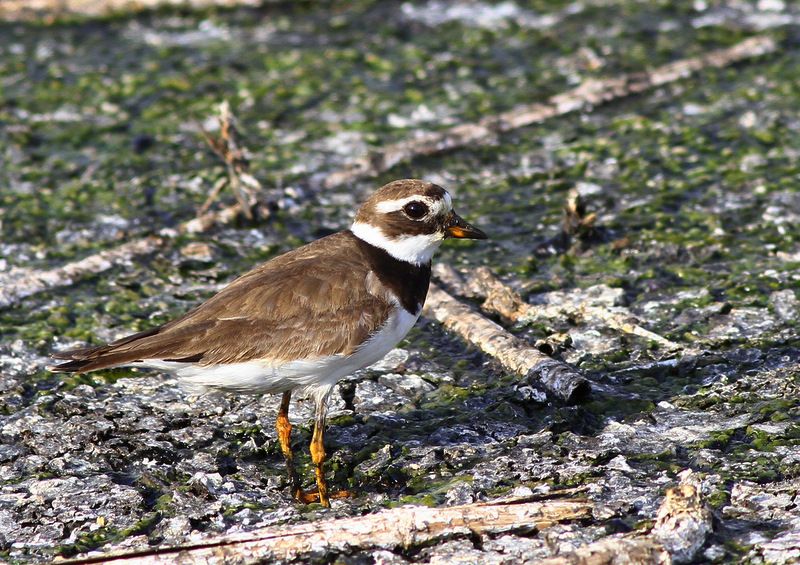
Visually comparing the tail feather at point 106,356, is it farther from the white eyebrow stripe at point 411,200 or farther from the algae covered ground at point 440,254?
the white eyebrow stripe at point 411,200

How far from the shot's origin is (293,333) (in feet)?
19.6

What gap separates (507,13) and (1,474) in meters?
9.66

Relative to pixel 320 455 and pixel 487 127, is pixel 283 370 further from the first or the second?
pixel 487 127

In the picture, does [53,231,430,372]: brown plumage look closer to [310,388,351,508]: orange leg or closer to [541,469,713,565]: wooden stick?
[310,388,351,508]: orange leg

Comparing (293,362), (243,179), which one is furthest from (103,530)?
(243,179)

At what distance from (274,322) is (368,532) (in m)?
1.45

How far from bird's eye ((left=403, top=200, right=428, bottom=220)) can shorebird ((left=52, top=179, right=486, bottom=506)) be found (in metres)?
0.32

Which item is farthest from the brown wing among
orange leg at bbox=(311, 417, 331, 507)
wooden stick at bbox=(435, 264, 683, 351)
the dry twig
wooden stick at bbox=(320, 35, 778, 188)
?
wooden stick at bbox=(320, 35, 778, 188)

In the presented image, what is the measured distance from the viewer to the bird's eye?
6.58 m

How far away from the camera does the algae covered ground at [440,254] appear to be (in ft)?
19.0

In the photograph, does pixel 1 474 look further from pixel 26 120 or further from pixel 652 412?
pixel 26 120

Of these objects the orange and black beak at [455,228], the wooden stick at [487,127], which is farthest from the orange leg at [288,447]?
the wooden stick at [487,127]

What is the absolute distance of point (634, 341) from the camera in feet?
24.1

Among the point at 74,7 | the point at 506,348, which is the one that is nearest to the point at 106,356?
the point at 506,348
